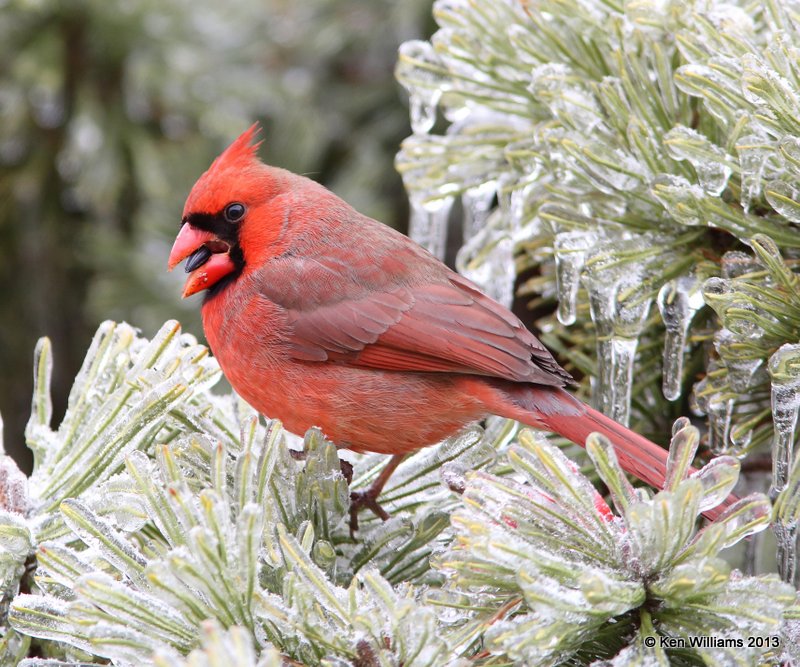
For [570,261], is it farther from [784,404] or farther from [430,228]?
[430,228]

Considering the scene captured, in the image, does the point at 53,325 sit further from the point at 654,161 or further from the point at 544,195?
the point at 654,161

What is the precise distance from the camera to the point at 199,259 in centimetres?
246

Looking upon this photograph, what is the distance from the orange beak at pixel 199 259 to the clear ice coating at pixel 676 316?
1.10 metres

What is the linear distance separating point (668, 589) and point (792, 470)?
1.48 feet

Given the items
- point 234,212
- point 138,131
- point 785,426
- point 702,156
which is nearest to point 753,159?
point 702,156

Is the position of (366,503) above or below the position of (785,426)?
below

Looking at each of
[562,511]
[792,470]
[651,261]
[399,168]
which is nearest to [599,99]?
[651,261]

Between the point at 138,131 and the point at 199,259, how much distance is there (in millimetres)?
1386

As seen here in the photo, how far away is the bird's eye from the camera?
8.07 ft

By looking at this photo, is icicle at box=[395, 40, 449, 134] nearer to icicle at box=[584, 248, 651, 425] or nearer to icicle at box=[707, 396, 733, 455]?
icicle at box=[584, 248, 651, 425]

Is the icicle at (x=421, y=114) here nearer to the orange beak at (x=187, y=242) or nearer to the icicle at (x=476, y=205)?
the icicle at (x=476, y=205)

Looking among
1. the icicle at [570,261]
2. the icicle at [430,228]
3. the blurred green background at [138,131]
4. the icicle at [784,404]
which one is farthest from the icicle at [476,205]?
the blurred green background at [138,131]

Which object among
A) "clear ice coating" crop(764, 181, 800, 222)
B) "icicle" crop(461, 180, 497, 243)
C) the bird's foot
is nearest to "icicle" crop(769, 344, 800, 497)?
"clear ice coating" crop(764, 181, 800, 222)

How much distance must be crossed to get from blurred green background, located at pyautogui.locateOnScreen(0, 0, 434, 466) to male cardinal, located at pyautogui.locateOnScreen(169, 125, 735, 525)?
949 millimetres
